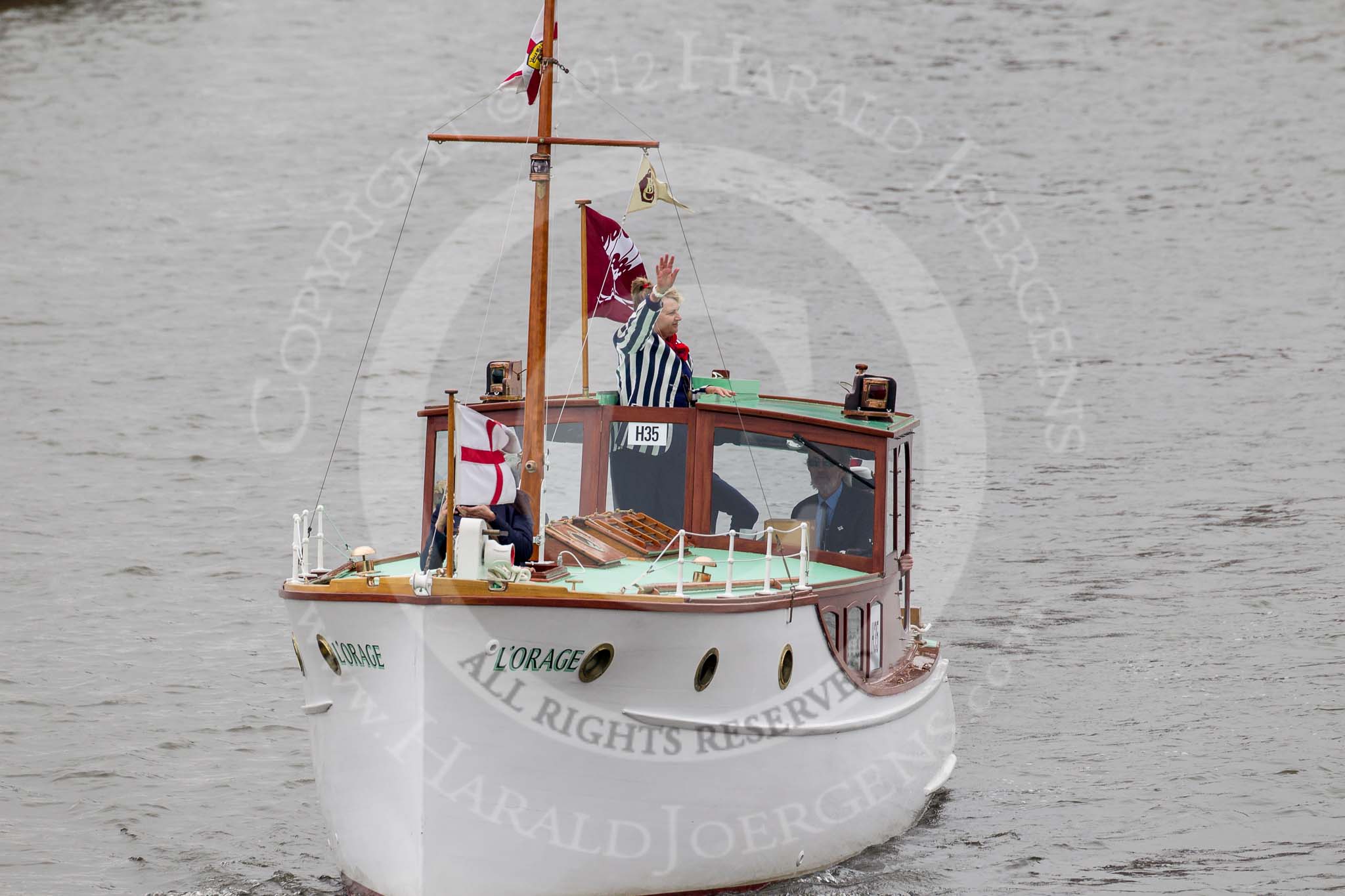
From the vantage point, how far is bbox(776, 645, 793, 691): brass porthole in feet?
42.7

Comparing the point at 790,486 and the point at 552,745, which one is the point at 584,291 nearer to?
the point at 790,486

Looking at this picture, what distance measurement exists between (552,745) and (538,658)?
700 mm

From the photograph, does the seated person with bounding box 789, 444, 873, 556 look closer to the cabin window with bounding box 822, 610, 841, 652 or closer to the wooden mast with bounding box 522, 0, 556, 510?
the cabin window with bounding box 822, 610, 841, 652

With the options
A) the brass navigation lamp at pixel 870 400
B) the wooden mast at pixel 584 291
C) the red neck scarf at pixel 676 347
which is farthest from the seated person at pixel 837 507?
the wooden mast at pixel 584 291

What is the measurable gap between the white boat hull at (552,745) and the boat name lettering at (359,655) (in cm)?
2

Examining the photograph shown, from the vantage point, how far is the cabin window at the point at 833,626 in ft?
45.2

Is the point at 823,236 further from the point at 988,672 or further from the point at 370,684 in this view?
the point at 370,684

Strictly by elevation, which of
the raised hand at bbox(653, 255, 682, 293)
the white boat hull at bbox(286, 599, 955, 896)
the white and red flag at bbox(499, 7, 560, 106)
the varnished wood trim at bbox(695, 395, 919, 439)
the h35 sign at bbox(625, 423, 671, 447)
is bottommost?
the white boat hull at bbox(286, 599, 955, 896)

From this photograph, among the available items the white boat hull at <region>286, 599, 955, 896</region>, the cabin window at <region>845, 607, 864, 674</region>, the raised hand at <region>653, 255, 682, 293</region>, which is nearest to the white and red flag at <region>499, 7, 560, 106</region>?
the raised hand at <region>653, 255, 682, 293</region>

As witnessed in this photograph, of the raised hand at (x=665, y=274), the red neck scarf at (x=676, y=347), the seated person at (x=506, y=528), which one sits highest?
the raised hand at (x=665, y=274)

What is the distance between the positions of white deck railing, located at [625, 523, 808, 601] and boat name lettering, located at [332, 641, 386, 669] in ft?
6.27

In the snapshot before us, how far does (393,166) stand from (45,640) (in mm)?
27540

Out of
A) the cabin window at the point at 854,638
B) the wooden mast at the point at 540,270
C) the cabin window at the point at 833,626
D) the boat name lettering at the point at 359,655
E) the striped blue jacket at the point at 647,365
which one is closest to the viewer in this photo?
the boat name lettering at the point at 359,655

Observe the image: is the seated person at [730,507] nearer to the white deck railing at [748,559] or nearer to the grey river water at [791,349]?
the white deck railing at [748,559]
